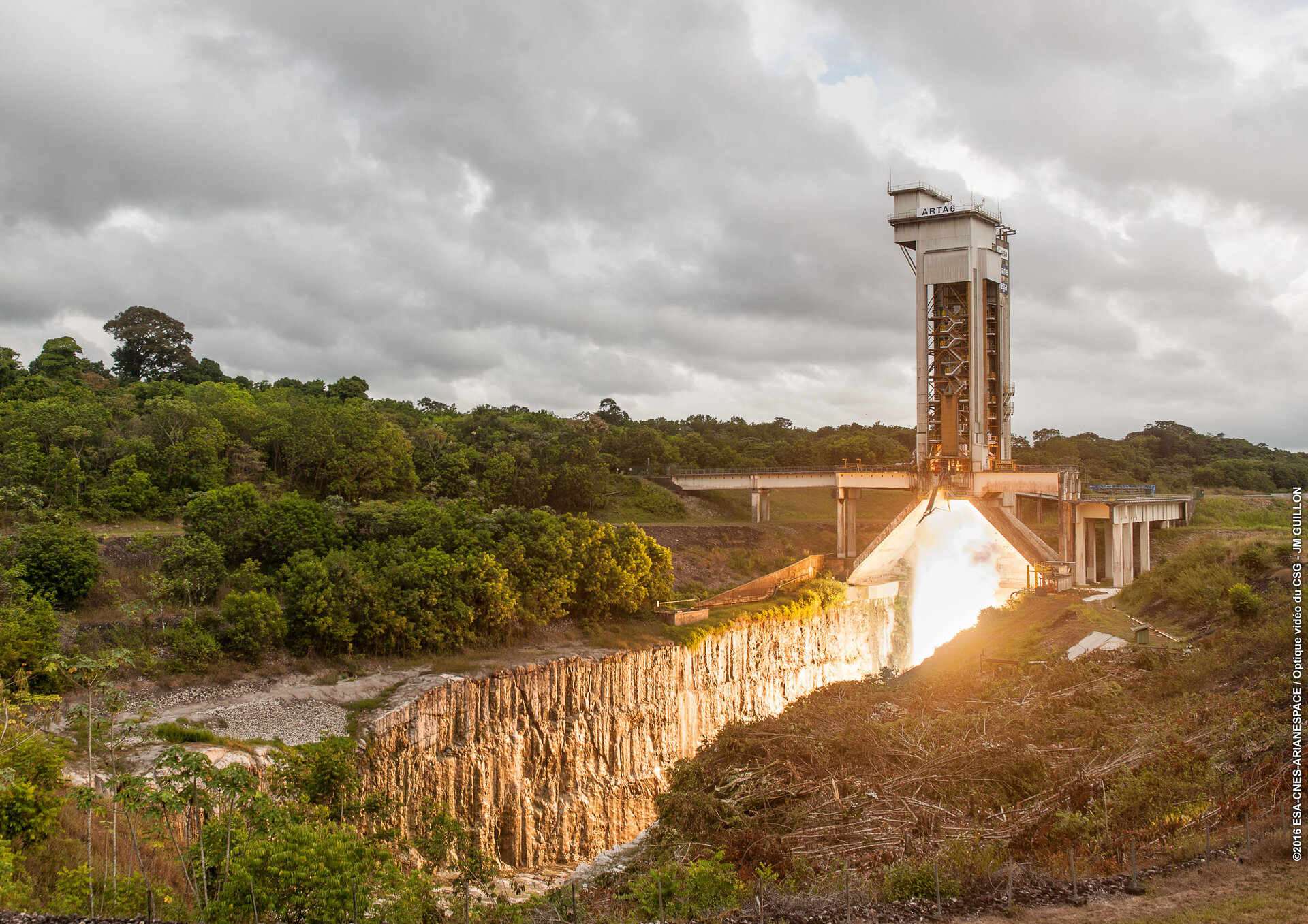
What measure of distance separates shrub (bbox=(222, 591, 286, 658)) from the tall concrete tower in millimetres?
45406

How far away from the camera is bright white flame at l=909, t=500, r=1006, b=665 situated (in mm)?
61281

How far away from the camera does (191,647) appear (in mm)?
33156

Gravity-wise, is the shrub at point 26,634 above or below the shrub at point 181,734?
above

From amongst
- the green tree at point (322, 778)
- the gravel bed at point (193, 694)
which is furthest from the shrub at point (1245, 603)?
the gravel bed at point (193, 694)

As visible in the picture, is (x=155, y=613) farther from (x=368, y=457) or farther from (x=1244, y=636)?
(x=1244, y=636)

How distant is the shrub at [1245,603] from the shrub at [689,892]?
23.9m

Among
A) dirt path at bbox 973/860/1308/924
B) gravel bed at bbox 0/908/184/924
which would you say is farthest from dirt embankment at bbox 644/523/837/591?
gravel bed at bbox 0/908/184/924

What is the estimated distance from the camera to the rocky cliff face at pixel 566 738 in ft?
106

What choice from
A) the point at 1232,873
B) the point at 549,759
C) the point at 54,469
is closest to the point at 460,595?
the point at 549,759

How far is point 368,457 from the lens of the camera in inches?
2314

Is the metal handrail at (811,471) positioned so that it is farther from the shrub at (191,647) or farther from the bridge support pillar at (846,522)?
the shrub at (191,647)

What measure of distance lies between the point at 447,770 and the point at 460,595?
9.43 metres

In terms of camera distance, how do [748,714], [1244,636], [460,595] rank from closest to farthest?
[1244,636], [460,595], [748,714]

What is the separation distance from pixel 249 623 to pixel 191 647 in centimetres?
216
